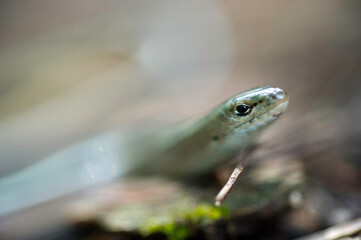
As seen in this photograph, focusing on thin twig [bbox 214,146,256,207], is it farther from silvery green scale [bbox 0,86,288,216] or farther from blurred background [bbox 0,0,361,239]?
blurred background [bbox 0,0,361,239]

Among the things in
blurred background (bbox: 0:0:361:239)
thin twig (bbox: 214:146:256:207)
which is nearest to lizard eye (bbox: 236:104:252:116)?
thin twig (bbox: 214:146:256:207)

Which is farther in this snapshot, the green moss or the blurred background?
the blurred background

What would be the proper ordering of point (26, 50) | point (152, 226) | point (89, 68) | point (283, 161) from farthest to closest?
point (26, 50)
point (89, 68)
point (283, 161)
point (152, 226)

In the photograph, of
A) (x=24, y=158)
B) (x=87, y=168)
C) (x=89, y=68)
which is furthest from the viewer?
(x=89, y=68)

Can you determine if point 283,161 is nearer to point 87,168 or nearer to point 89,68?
point 87,168

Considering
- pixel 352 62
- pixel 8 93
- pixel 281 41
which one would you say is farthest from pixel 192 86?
pixel 8 93

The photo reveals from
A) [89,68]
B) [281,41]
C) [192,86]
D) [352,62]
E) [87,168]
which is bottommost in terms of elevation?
[87,168]

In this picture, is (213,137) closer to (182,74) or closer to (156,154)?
(156,154)
